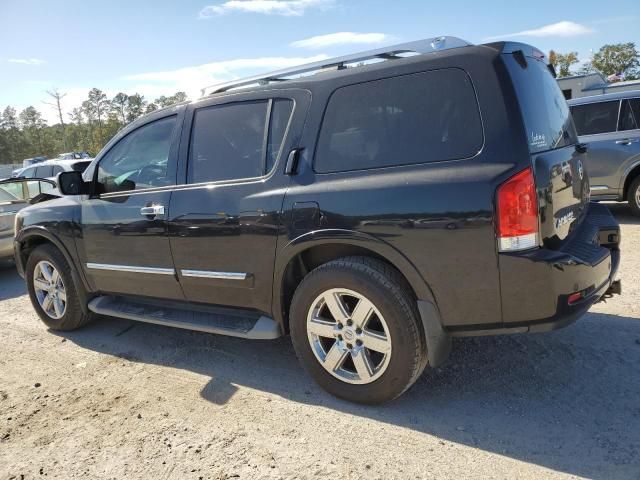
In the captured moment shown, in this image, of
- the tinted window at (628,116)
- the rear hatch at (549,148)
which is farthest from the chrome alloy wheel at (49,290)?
the tinted window at (628,116)

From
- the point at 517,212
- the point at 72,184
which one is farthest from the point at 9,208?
the point at 517,212

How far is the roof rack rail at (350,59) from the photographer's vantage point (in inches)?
113

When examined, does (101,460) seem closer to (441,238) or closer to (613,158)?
(441,238)

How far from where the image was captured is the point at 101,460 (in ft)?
8.98

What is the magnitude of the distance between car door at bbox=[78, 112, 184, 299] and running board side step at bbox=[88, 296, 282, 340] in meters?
0.12

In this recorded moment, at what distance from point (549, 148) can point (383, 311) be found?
1.27 metres

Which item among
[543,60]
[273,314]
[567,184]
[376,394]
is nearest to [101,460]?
[273,314]

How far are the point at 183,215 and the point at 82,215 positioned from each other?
1289 millimetres

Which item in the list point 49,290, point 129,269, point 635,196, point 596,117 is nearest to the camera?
point 129,269

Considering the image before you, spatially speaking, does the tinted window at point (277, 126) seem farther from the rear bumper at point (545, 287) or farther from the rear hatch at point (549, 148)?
the rear bumper at point (545, 287)

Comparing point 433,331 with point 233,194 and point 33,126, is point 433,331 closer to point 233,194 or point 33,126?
point 233,194

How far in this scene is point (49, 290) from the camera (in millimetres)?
4809

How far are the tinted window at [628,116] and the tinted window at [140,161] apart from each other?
708 centimetres

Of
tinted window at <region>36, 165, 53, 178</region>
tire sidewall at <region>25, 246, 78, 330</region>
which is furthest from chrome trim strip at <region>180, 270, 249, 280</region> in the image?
tinted window at <region>36, 165, 53, 178</region>
